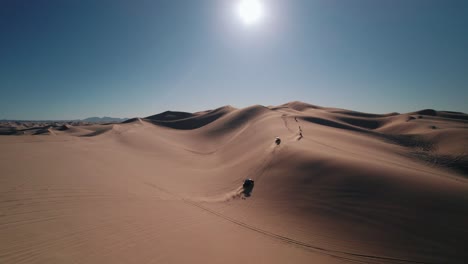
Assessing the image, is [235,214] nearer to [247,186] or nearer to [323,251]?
[247,186]

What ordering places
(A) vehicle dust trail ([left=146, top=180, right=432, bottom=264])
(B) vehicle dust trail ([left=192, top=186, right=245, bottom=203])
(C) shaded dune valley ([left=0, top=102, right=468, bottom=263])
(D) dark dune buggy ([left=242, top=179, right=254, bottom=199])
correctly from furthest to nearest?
(D) dark dune buggy ([left=242, top=179, right=254, bottom=199])
(B) vehicle dust trail ([left=192, top=186, right=245, bottom=203])
(A) vehicle dust trail ([left=146, top=180, right=432, bottom=264])
(C) shaded dune valley ([left=0, top=102, right=468, bottom=263])

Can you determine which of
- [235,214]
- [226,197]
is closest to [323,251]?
[235,214]

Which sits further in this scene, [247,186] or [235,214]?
[247,186]

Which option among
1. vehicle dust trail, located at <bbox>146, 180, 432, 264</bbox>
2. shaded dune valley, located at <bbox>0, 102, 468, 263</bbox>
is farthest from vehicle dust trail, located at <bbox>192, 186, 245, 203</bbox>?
vehicle dust trail, located at <bbox>146, 180, 432, 264</bbox>

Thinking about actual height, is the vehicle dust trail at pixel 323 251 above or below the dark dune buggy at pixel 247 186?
below

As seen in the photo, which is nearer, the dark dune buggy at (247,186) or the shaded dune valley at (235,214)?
the shaded dune valley at (235,214)

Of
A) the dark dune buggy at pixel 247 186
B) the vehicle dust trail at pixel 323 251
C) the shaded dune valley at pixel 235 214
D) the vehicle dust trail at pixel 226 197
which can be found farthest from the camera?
the dark dune buggy at pixel 247 186

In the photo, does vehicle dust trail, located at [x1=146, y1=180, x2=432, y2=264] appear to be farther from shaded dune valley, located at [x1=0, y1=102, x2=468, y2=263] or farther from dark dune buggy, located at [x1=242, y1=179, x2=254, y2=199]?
dark dune buggy, located at [x1=242, y1=179, x2=254, y2=199]

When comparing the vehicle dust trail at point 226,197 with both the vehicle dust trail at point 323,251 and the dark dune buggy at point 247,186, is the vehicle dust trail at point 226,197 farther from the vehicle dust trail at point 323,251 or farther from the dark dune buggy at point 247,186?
the vehicle dust trail at point 323,251

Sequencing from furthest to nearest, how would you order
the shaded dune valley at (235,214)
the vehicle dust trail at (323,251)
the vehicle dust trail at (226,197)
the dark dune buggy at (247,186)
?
the dark dune buggy at (247,186), the vehicle dust trail at (226,197), the vehicle dust trail at (323,251), the shaded dune valley at (235,214)

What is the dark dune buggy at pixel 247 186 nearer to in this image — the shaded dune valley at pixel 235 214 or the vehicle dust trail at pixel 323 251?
the shaded dune valley at pixel 235 214

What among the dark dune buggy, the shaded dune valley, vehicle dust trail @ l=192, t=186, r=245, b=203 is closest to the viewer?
the shaded dune valley

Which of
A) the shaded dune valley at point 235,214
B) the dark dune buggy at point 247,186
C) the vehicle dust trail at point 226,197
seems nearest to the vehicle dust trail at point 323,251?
the shaded dune valley at point 235,214

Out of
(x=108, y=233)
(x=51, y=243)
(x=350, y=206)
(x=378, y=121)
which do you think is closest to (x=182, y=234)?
(x=108, y=233)
